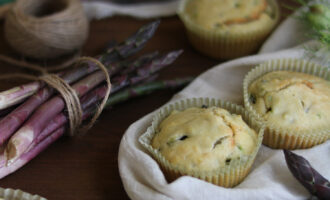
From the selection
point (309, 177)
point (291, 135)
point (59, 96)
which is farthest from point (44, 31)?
point (309, 177)

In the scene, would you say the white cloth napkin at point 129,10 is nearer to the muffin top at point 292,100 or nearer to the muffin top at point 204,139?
the muffin top at point 292,100

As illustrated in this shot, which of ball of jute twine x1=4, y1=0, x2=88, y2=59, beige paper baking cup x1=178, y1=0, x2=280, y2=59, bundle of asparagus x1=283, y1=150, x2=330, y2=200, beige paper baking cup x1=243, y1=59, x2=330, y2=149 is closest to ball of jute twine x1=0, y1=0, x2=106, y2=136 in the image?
ball of jute twine x1=4, y1=0, x2=88, y2=59

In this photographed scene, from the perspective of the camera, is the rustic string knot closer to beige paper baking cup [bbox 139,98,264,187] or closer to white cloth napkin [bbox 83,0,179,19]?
beige paper baking cup [bbox 139,98,264,187]

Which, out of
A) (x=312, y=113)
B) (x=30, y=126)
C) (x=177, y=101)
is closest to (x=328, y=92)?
(x=312, y=113)

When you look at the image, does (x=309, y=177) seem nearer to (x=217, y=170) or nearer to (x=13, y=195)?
(x=217, y=170)

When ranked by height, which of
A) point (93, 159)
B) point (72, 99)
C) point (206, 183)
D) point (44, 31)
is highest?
point (44, 31)

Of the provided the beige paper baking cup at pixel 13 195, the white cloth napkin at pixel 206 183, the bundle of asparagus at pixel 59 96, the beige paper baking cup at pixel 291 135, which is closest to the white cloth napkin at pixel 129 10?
the bundle of asparagus at pixel 59 96
